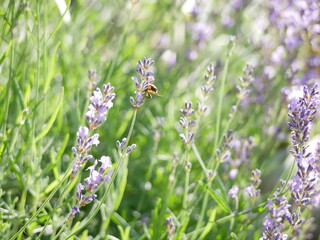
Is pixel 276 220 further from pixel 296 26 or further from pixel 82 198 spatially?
pixel 296 26

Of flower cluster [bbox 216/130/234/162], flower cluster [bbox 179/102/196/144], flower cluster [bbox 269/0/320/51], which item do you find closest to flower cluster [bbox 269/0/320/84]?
flower cluster [bbox 269/0/320/51]

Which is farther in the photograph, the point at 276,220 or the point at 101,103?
the point at 276,220

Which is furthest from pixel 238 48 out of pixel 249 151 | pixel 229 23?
pixel 249 151

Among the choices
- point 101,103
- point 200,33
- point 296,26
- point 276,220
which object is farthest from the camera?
point 200,33

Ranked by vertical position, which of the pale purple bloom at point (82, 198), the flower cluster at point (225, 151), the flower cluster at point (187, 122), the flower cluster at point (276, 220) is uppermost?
the flower cluster at point (187, 122)

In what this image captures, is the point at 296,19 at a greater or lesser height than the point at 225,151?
greater

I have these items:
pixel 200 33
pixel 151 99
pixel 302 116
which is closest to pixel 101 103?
pixel 302 116

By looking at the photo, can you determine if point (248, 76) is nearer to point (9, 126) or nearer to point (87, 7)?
point (9, 126)

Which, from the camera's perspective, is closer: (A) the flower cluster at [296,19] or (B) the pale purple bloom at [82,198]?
(B) the pale purple bloom at [82,198]

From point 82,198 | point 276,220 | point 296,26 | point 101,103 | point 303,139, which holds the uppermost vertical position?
point 296,26

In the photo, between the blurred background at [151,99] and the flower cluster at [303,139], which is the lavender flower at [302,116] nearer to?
the flower cluster at [303,139]

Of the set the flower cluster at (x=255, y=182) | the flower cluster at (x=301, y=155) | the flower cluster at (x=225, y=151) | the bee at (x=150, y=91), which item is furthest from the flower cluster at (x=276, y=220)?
the bee at (x=150, y=91)
